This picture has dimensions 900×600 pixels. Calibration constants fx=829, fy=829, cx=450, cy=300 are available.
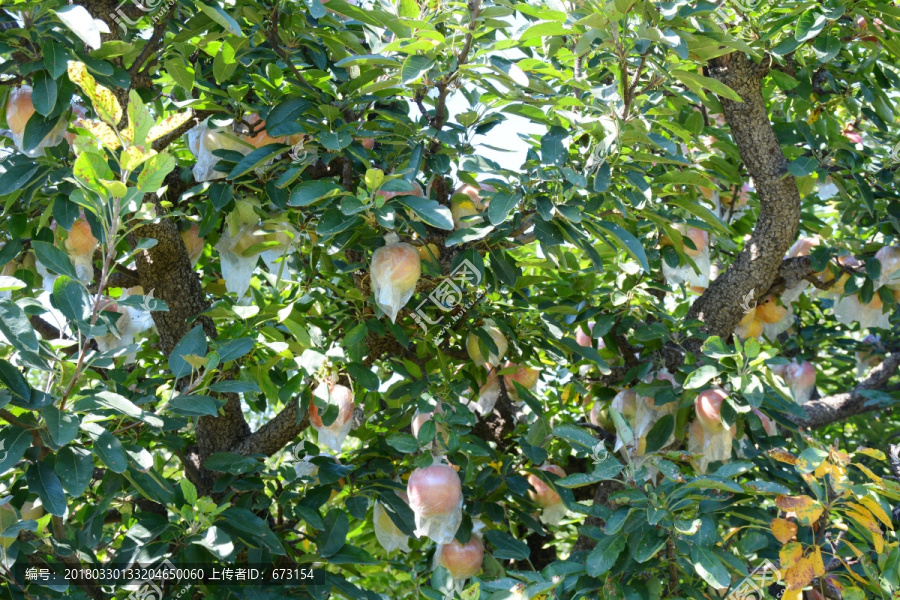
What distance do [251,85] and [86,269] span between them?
1.76 ft

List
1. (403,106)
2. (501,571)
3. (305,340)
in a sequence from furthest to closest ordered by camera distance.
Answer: (501,571) → (403,106) → (305,340)

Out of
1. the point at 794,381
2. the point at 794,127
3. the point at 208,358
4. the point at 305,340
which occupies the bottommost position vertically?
the point at 794,381

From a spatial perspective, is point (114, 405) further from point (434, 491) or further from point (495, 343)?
point (495, 343)

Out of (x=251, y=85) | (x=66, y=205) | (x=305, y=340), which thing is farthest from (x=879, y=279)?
(x=66, y=205)

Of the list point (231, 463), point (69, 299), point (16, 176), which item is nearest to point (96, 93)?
point (69, 299)

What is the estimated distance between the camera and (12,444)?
1.24 metres

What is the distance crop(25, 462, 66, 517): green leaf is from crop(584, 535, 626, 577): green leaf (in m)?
0.85

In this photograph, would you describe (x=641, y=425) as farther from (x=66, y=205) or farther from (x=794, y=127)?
(x=66, y=205)

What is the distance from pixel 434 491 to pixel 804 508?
0.67 meters

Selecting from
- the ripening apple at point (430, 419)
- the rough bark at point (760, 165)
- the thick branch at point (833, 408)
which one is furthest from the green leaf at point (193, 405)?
the thick branch at point (833, 408)

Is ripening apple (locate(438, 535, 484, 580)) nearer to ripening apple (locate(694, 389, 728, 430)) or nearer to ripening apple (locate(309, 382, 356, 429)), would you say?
ripening apple (locate(309, 382, 356, 429))

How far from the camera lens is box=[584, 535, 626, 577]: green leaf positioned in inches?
55.6

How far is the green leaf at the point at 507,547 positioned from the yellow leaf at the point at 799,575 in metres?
0.54

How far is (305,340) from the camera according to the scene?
1.74 m
